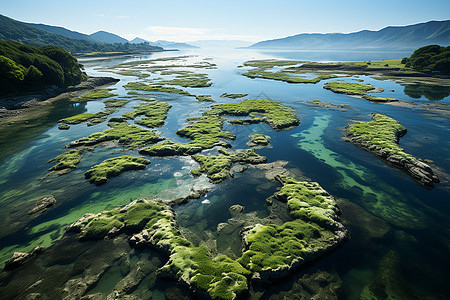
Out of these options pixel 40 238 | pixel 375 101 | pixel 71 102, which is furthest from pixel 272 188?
pixel 71 102

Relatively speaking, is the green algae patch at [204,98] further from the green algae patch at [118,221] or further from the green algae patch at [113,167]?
the green algae patch at [118,221]

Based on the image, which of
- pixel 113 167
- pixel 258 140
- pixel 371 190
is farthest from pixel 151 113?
pixel 371 190

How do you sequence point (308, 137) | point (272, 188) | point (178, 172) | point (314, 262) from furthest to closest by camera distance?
point (308, 137) < point (178, 172) < point (272, 188) < point (314, 262)

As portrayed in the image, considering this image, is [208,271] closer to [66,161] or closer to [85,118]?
[66,161]

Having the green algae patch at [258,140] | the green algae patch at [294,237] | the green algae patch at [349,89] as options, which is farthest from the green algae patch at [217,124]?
the green algae patch at [349,89]

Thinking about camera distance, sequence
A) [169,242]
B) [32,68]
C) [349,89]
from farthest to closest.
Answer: [349,89], [32,68], [169,242]

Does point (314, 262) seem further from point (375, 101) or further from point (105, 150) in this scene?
point (375, 101)
